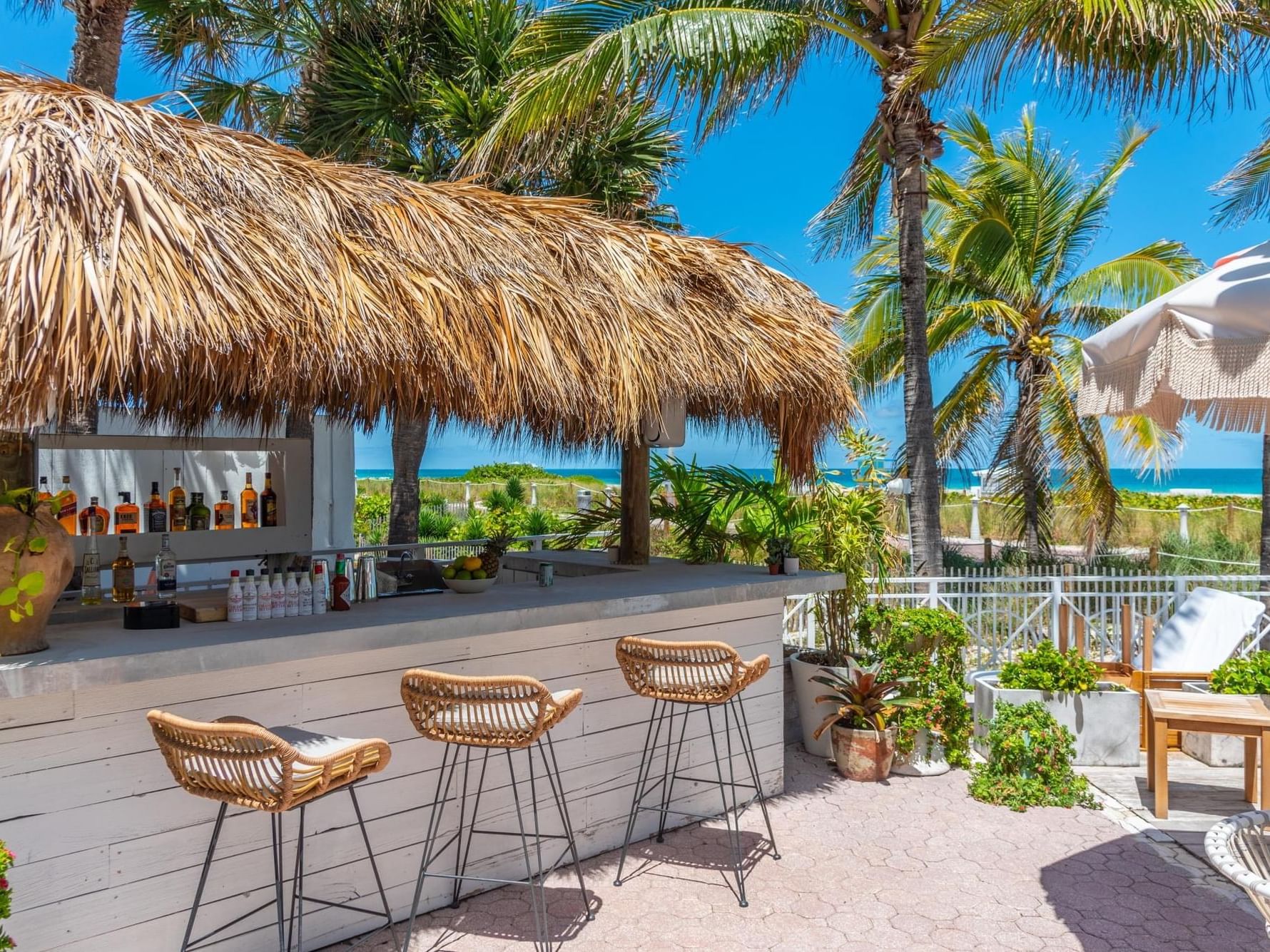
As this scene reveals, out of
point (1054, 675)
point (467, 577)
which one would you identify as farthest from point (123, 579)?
point (1054, 675)

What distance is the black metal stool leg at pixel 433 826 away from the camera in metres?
3.28

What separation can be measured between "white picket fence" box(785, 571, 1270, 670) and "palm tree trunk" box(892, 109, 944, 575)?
0.46 meters

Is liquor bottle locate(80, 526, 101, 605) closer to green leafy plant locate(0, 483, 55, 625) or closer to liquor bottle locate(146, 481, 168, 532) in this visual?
liquor bottle locate(146, 481, 168, 532)

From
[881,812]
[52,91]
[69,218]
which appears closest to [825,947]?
[881,812]

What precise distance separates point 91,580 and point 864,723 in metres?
4.17

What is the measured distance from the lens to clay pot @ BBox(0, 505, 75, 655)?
272 centimetres

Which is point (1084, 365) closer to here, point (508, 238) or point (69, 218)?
point (508, 238)

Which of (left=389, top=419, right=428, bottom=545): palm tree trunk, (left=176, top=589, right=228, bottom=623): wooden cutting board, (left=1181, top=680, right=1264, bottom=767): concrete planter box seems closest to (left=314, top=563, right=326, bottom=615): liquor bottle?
(left=176, top=589, right=228, bottom=623): wooden cutting board

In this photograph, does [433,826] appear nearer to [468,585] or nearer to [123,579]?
[468,585]

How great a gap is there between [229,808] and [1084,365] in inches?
156

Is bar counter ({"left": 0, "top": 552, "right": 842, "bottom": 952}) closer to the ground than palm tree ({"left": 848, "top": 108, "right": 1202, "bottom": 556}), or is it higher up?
closer to the ground

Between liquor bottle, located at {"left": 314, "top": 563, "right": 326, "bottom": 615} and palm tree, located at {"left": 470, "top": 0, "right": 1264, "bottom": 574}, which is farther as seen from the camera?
palm tree, located at {"left": 470, "top": 0, "right": 1264, "bottom": 574}

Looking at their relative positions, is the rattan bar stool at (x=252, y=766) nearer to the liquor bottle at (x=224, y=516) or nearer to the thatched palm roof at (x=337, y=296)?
the thatched palm roof at (x=337, y=296)

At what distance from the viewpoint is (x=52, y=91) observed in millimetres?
3066
